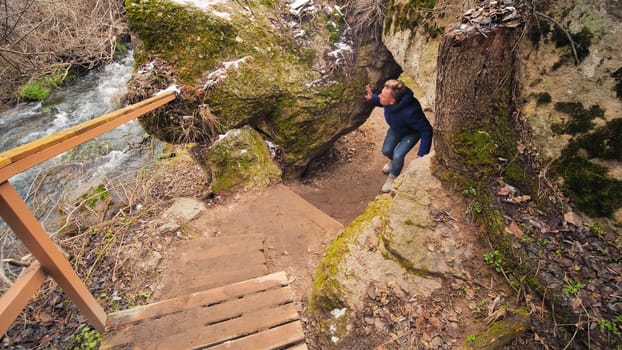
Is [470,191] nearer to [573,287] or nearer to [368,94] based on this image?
[573,287]

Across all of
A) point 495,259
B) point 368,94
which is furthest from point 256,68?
point 495,259

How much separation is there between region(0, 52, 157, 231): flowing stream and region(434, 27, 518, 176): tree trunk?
562 centimetres

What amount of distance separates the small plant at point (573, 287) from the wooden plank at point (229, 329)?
1.94 meters

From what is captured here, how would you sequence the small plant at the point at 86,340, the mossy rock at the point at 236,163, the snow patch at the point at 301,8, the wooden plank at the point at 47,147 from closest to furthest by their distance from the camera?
the wooden plank at the point at 47,147, the small plant at the point at 86,340, the mossy rock at the point at 236,163, the snow patch at the point at 301,8

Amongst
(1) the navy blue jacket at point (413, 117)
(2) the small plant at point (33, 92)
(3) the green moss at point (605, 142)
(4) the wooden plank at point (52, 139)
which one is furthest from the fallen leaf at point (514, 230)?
(2) the small plant at point (33, 92)

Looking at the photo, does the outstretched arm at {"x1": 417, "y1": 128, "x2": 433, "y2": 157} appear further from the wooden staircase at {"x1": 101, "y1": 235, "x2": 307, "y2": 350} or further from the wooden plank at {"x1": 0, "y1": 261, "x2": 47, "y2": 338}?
the wooden plank at {"x1": 0, "y1": 261, "x2": 47, "y2": 338}

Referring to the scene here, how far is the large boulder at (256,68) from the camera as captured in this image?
13.6ft

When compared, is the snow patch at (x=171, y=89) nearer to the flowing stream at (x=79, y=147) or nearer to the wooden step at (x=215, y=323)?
the flowing stream at (x=79, y=147)

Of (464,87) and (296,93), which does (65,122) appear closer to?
(296,93)

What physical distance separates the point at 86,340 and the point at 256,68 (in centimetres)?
385

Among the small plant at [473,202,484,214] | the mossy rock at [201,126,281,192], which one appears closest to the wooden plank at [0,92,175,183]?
the mossy rock at [201,126,281,192]

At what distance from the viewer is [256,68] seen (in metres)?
4.44

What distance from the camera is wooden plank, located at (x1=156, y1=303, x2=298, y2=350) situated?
2.14 metres

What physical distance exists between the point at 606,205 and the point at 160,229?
4.30 meters
